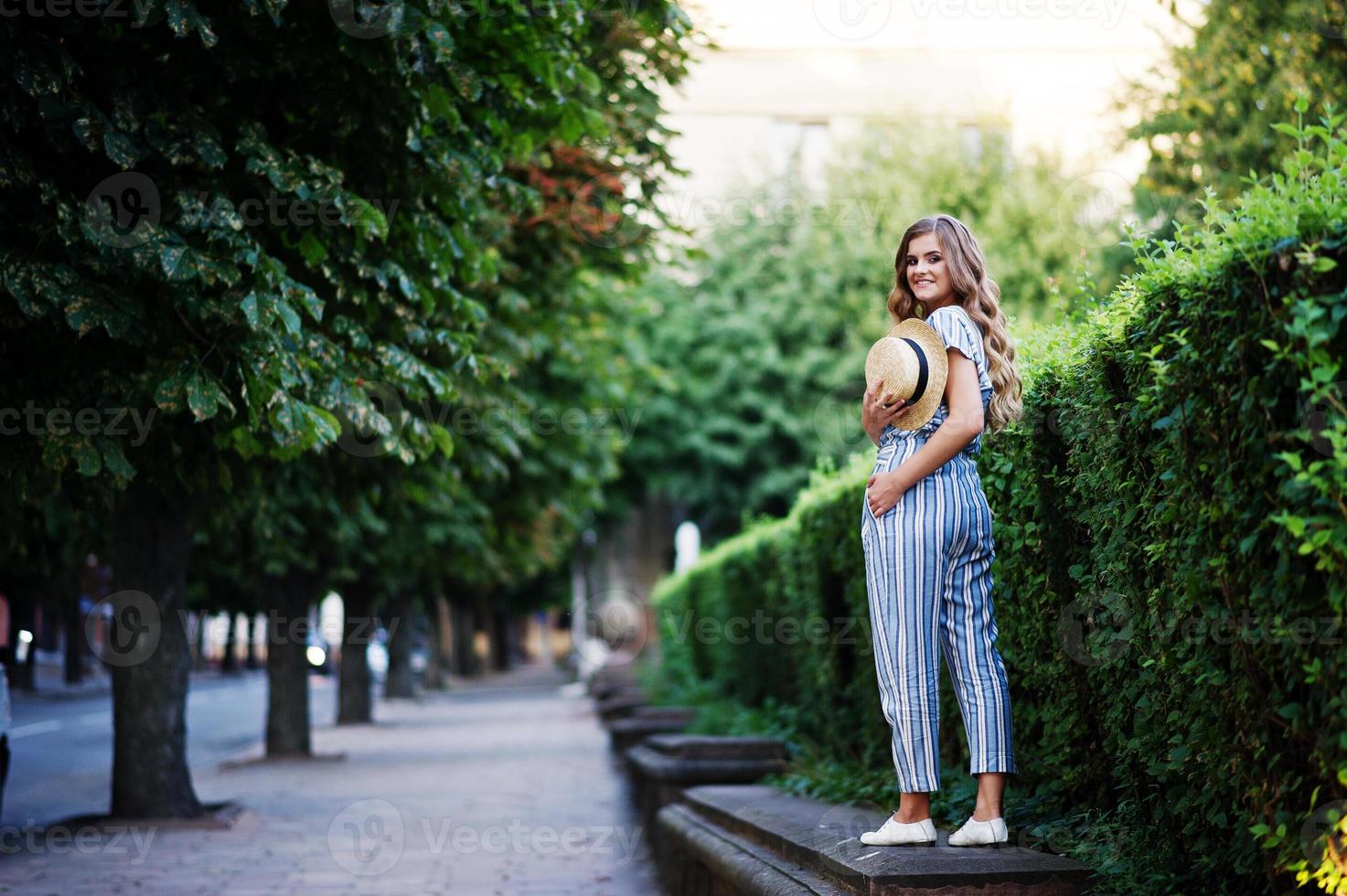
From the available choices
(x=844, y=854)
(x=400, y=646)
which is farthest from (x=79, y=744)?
(x=844, y=854)

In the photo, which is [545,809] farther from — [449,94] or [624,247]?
[449,94]

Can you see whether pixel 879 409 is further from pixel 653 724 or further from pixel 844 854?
pixel 653 724

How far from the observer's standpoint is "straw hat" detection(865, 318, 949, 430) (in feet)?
14.3

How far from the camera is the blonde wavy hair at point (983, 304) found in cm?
455

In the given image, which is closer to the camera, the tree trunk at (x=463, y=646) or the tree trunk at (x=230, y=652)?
the tree trunk at (x=463, y=646)

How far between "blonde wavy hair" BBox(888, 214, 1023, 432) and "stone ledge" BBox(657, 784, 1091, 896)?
140 centimetres

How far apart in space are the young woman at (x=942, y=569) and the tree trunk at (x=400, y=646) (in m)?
28.2

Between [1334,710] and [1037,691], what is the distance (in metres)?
2.27

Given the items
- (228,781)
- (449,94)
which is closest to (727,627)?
(228,781)

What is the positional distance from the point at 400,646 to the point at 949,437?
108ft

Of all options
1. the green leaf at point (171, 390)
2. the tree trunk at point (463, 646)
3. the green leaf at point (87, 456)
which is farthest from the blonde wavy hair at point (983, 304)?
the tree trunk at point (463, 646)

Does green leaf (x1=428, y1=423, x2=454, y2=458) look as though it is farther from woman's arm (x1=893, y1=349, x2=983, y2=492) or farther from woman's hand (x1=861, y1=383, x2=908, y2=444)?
woman's arm (x1=893, y1=349, x2=983, y2=492)

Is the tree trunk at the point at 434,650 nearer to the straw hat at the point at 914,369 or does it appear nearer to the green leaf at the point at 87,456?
the green leaf at the point at 87,456

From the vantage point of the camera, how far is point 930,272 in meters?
4.61
